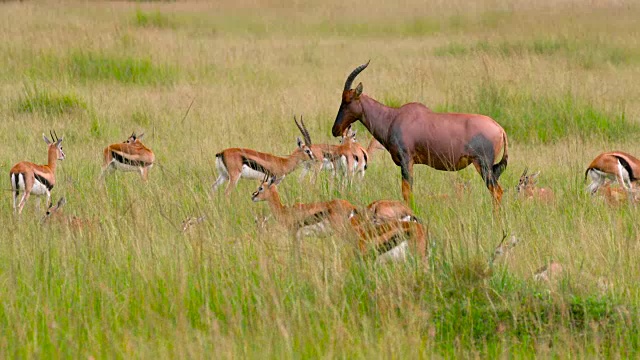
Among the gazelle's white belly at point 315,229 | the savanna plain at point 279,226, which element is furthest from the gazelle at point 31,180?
the gazelle's white belly at point 315,229

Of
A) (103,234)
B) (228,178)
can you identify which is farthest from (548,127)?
(103,234)

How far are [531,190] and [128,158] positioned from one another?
324 cm

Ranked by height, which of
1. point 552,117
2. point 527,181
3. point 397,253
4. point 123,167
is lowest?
point 527,181

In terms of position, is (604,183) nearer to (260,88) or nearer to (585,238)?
(585,238)

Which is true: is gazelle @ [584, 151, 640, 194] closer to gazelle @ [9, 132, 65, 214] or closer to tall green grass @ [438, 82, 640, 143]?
tall green grass @ [438, 82, 640, 143]

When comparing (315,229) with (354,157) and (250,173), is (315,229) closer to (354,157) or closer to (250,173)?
(250,173)

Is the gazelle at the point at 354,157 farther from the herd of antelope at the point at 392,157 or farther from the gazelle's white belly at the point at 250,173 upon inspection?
the gazelle's white belly at the point at 250,173

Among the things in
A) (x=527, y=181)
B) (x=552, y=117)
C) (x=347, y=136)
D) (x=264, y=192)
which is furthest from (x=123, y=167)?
(x=552, y=117)

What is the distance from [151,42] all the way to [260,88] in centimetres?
381

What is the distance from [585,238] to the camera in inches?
Result: 227

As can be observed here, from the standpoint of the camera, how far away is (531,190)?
7.43m

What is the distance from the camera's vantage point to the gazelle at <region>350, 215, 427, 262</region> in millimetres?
4848

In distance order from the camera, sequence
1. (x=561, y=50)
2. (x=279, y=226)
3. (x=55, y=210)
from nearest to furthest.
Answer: (x=279, y=226) < (x=55, y=210) < (x=561, y=50)

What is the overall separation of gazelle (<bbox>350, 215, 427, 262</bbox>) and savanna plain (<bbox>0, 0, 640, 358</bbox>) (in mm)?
86
